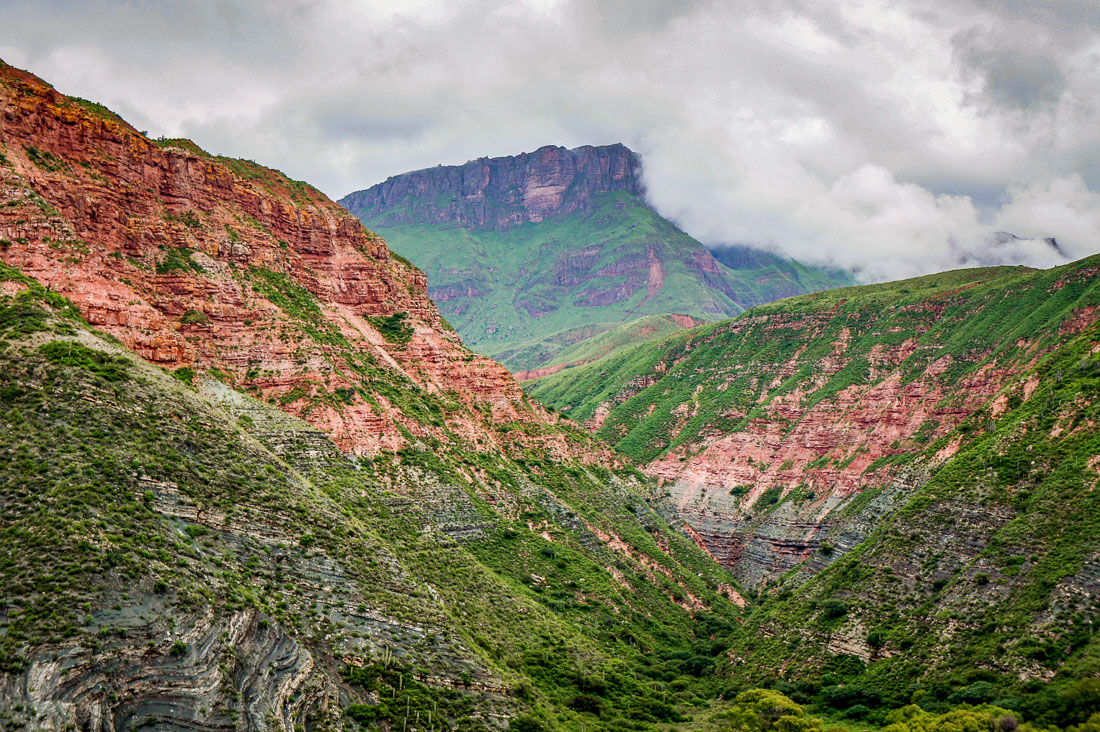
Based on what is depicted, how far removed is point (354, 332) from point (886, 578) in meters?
77.4

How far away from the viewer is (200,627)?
160 feet

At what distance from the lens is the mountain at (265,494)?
47156mm

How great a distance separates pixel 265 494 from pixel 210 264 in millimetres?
40865

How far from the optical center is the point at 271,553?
60188 millimetres

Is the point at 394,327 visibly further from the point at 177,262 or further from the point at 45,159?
the point at 45,159

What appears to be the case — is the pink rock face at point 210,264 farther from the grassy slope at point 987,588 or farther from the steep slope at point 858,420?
the steep slope at point 858,420

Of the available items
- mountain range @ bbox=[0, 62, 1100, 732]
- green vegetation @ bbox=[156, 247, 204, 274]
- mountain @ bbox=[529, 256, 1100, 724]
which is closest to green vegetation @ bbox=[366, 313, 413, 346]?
mountain range @ bbox=[0, 62, 1100, 732]

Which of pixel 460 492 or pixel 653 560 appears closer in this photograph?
pixel 460 492

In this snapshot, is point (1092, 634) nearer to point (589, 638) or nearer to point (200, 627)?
point (589, 638)

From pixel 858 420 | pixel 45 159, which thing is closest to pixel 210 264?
pixel 45 159

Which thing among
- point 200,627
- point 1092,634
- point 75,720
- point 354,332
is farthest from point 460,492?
point 1092,634

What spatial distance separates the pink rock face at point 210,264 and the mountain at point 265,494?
35 centimetres

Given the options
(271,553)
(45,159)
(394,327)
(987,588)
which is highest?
(45,159)

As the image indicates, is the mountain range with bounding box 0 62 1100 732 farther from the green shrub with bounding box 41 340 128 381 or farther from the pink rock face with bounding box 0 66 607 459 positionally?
the pink rock face with bounding box 0 66 607 459
